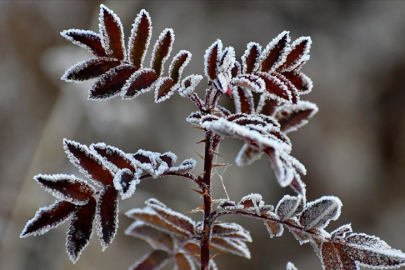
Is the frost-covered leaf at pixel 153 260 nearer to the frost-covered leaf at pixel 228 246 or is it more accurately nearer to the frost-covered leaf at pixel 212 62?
the frost-covered leaf at pixel 228 246

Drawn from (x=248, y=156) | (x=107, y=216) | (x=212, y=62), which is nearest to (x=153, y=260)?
(x=107, y=216)

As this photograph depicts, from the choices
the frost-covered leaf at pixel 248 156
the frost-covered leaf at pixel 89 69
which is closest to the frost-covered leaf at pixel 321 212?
the frost-covered leaf at pixel 248 156

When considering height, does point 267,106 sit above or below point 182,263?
above

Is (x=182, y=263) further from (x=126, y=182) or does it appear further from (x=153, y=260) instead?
(x=126, y=182)

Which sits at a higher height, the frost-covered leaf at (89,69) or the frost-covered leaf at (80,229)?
the frost-covered leaf at (89,69)

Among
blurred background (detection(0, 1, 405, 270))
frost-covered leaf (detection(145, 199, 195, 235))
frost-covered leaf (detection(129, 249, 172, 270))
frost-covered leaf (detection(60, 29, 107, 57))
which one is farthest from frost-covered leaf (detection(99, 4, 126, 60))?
blurred background (detection(0, 1, 405, 270))

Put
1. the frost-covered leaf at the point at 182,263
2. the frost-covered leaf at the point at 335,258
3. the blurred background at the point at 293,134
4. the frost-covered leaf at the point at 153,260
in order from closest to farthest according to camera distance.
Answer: the frost-covered leaf at the point at 335,258, the frost-covered leaf at the point at 153,260, the frost-covered leaf at the point at 182,263, the blurred background at the point at 293,134
